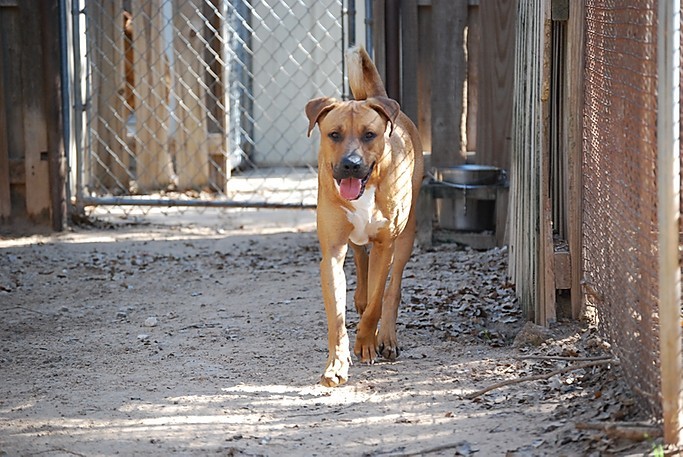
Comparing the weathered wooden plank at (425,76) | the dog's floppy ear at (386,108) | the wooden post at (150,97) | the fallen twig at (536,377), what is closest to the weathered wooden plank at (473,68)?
the weathered wooden plank at (425,76)

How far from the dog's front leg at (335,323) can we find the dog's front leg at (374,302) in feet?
0.76

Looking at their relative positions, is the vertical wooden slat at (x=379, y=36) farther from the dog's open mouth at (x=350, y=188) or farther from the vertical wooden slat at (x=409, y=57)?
the dog's open mouth at (x=350, y=188)

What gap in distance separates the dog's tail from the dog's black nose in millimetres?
826

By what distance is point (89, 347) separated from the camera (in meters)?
5.37

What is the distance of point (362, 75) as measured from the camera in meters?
5.36

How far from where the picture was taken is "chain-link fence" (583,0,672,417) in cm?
350

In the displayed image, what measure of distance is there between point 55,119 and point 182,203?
112 centimetres

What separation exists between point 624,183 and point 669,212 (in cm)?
72

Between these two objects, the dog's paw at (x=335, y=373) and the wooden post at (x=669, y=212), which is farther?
the dog's paw at (x=335, y=373)

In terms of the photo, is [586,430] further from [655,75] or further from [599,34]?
[599,34]

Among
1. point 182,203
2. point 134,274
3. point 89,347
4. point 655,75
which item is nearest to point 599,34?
→ point 655,75

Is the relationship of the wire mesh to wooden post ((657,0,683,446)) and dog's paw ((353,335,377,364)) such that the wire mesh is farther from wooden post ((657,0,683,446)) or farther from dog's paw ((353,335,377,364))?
dog's paw ((353,335,377,364))

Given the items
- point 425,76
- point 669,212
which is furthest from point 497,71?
point 669,212

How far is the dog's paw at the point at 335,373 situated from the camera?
4.58 m
